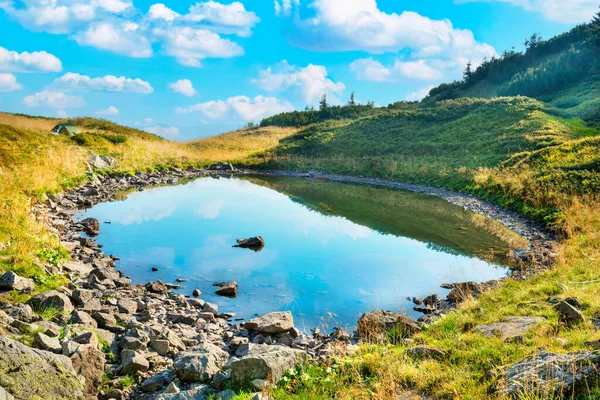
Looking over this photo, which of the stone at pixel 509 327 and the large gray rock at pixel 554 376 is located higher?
the large gray rock at pixel 554 376

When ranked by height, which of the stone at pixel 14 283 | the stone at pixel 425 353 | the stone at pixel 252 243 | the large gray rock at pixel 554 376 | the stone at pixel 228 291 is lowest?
the stone at pixel 228 291

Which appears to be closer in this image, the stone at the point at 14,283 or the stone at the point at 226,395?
the stone at the point at 226,395

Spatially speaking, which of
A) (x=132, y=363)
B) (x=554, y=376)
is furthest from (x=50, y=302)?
(x=554, y=376)

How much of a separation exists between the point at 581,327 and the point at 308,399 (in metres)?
5.43

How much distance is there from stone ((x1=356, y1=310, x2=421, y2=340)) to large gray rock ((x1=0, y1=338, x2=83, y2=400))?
19.7 feet

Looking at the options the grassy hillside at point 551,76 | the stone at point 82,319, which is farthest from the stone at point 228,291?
the grassy hillside at point 551,76

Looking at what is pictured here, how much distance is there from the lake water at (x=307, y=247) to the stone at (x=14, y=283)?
184 inches

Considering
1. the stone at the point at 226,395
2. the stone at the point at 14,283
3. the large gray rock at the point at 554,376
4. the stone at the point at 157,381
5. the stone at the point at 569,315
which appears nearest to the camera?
the large gray rock at the point at 554,376

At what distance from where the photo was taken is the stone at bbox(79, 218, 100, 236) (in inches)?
810

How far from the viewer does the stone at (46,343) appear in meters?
7.56

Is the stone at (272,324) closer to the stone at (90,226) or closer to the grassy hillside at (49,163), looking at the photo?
the grassy hillside at (49,163)

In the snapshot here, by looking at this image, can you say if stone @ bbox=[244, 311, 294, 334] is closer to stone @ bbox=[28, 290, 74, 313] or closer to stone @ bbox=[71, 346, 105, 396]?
stone @ bbox=[71, 346, 105, 396]

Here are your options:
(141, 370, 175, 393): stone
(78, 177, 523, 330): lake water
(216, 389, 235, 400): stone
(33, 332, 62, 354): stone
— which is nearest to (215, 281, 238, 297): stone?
(78, 177, 523, 330): lake water

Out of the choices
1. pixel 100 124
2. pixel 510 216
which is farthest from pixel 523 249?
pixel 100 124
